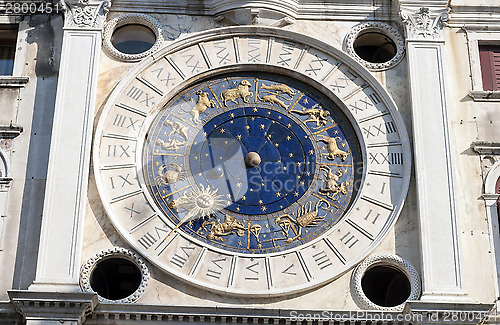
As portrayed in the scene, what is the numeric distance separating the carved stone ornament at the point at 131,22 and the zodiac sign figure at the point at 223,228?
3.17 meters

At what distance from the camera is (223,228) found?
16.8 metres

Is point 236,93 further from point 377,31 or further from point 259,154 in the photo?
point 377,31

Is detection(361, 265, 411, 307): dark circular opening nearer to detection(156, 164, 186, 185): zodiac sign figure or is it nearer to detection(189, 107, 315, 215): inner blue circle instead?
detection(189, 107, 315, 215): inner blue circle

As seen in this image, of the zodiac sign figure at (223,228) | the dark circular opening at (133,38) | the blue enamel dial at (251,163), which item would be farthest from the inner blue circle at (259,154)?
the dark circular opening at (133,38)

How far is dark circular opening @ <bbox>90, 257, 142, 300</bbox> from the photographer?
16750 mm

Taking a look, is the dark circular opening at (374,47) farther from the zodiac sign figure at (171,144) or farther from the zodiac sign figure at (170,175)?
the zodiac sign figure at (170,175)

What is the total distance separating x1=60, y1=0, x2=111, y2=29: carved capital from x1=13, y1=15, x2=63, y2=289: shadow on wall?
332mm

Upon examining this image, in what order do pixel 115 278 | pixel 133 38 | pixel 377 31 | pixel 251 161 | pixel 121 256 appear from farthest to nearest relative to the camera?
1. pixel 133 38
2. pixel 377 31
3. pixel 251 161
4. pixel 115 278
5. pixel 121 256

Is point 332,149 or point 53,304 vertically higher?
point 332,149

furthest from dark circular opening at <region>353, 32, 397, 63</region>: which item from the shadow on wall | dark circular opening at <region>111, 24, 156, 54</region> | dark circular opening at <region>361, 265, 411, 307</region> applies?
the shadow on wall

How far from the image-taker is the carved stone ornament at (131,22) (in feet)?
59.5

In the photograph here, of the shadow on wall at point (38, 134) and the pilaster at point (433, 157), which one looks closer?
the pilaster at point (433, 157)

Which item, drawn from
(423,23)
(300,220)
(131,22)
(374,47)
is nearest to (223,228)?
(300,220)

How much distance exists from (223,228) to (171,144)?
1.68 metres
